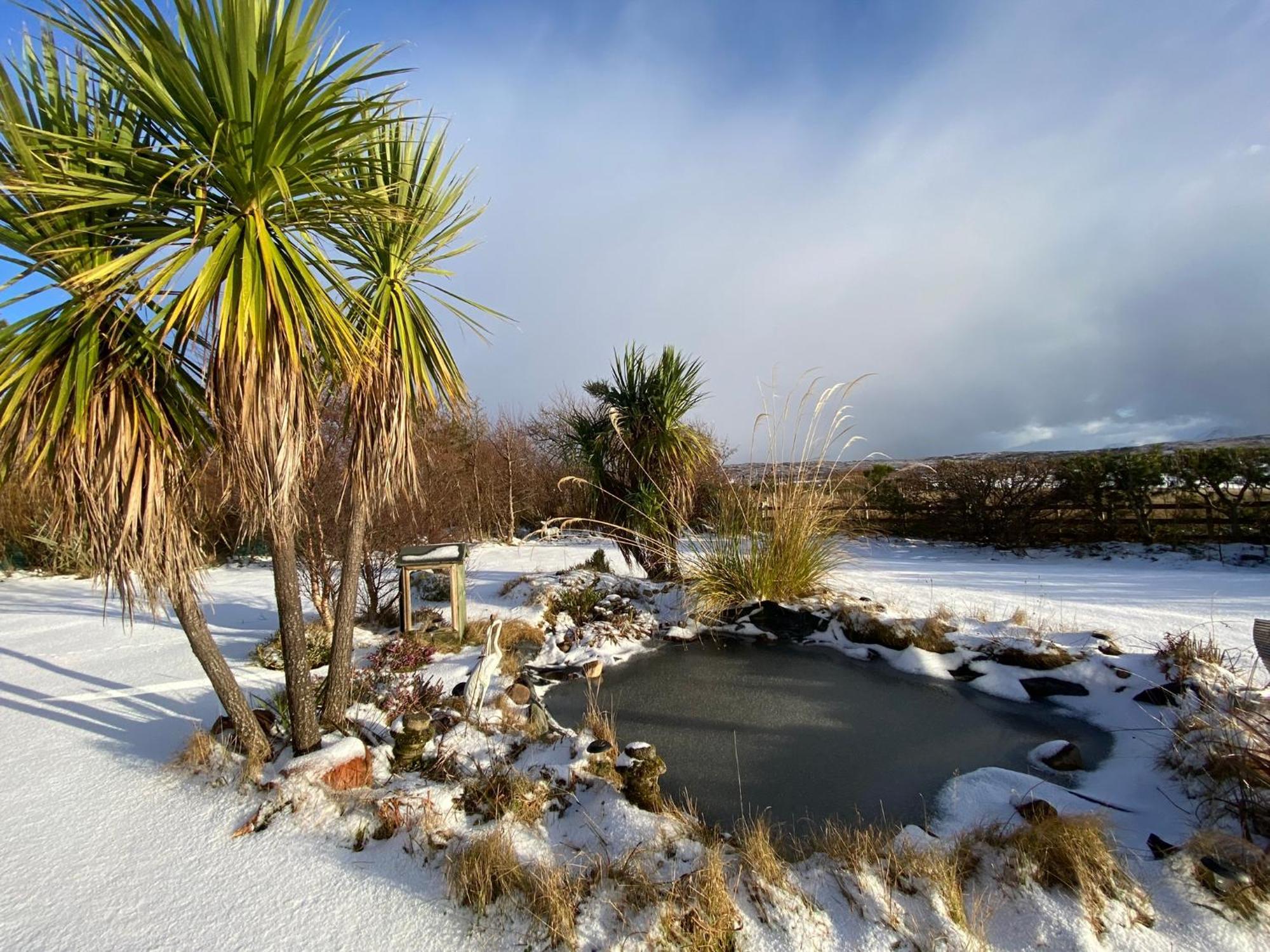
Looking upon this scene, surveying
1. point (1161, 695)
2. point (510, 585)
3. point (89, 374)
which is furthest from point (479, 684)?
point (1161, 695)

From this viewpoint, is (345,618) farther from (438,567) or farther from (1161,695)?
(1161,695)

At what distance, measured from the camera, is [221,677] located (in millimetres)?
2996

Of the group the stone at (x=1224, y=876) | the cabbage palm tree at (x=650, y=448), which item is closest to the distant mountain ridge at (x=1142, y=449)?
the cabbage palm tree at (x=650, y=448)

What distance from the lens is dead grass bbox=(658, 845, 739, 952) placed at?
6.24 ft

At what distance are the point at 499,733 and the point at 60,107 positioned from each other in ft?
12.3

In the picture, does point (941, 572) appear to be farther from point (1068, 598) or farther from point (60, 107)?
point (60, 107)

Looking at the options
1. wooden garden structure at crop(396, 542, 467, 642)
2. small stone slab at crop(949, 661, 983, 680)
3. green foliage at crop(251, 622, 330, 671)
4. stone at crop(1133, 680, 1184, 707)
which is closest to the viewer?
stone at crop(1133, 680, 1184, 707)

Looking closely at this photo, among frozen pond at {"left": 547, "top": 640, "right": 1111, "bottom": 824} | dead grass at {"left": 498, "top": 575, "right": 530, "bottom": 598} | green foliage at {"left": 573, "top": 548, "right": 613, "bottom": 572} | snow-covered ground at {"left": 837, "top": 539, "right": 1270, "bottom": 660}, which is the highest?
green foliage at {"left": 573, "top": 548, "right": 613, "bottom": 572}

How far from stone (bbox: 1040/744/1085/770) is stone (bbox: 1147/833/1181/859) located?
84 cm

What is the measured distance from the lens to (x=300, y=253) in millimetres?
2635

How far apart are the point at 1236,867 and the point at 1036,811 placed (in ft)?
1.93

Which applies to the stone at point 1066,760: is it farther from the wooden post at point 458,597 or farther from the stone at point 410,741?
the wooden post at point 458,597

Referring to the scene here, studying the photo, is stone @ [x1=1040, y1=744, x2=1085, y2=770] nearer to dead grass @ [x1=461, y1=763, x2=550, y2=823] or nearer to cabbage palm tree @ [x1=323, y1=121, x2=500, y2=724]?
dead grass @ [x1=461, y1=763, x2=550, y2=823]

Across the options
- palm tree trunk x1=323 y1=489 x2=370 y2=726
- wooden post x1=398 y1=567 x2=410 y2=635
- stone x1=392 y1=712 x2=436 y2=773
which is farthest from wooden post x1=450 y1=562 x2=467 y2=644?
stone x1=392 y1=712 x2=436 y2=773
